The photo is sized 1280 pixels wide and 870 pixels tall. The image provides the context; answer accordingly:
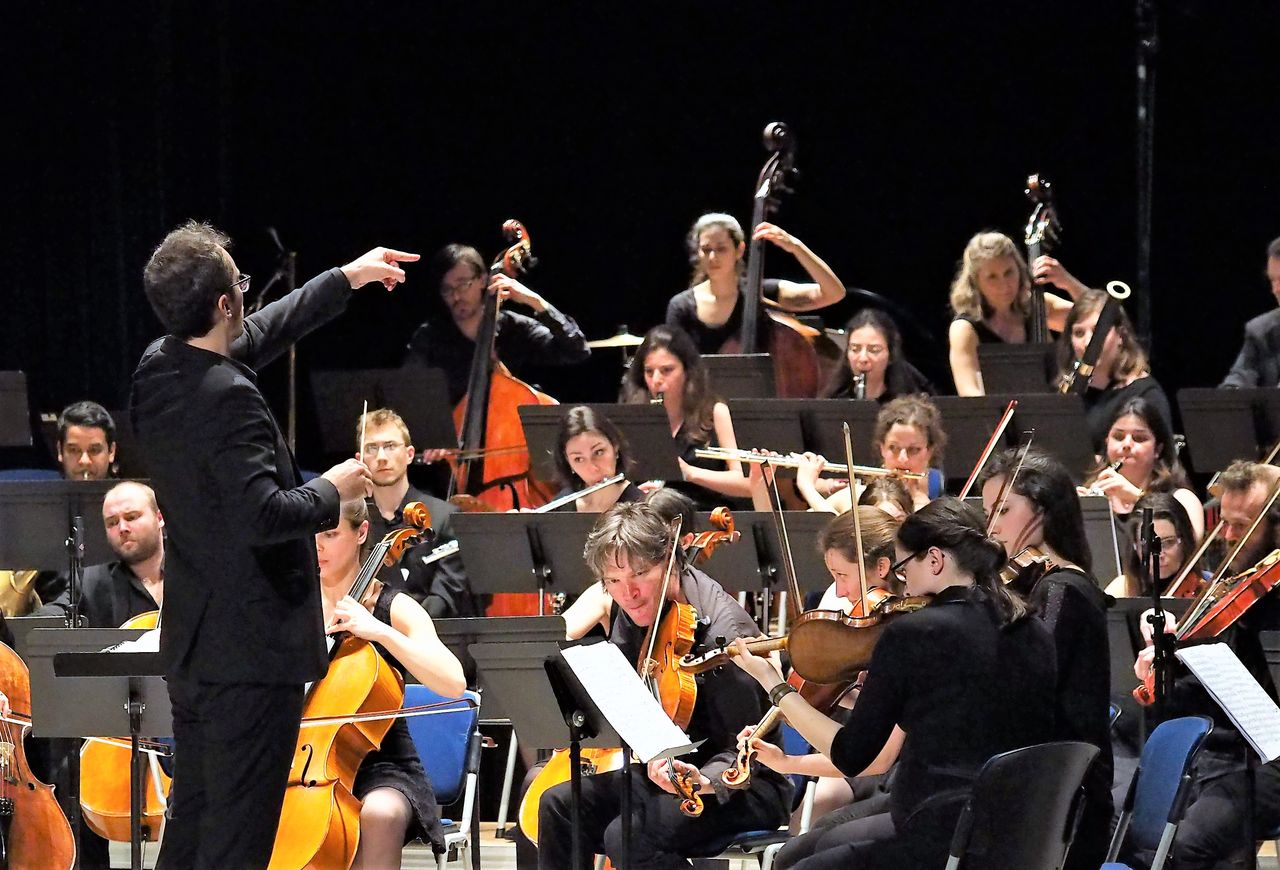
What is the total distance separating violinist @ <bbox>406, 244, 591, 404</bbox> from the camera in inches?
251

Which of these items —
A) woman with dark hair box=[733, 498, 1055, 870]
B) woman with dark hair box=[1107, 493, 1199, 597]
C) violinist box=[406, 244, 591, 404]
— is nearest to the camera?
woman with dark hair box=[733, 498, 1055, 870]

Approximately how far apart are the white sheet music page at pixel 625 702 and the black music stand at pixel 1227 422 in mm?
2537

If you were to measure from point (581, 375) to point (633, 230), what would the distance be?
626 millimetres

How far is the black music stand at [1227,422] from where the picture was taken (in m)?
5.16

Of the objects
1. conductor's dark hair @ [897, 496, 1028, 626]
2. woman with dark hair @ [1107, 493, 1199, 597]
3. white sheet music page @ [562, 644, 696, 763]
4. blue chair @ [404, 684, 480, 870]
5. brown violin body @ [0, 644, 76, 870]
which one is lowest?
brown violin body @ [0, 644, 76, 870]

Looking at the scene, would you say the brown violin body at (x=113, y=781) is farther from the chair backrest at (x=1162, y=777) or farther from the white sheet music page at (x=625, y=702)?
the chair backrest at (x=1162, y=777)

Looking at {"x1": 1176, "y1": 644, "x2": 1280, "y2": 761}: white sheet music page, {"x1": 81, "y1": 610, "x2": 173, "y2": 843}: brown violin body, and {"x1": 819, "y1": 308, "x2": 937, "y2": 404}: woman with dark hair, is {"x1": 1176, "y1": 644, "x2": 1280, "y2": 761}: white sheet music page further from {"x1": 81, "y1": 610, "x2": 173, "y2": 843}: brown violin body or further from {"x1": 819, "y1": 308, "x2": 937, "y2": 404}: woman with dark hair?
{"x1": 819, "y1": 308, "x2": 937, "y2": 404}: woman with dark hair

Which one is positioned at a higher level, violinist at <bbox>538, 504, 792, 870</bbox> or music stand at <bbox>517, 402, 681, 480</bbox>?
music stand at <bbox>517, 402, 681, 480</bbox>

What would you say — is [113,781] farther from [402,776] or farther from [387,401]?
[387,401]

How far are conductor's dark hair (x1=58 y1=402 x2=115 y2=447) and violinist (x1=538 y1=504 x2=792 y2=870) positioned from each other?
2.16 m

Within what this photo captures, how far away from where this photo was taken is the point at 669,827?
3.70 m

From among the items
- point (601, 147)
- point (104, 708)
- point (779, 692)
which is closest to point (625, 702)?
point (779, 692)

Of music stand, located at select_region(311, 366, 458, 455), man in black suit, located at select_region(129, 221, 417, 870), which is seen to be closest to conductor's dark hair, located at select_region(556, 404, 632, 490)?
music stand, located at select_region(311, 366, 458, 455)

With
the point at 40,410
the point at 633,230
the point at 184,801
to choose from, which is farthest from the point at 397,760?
the point at 633,230
